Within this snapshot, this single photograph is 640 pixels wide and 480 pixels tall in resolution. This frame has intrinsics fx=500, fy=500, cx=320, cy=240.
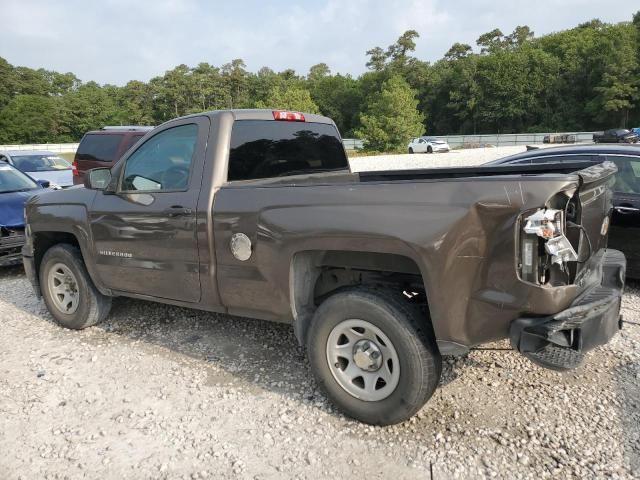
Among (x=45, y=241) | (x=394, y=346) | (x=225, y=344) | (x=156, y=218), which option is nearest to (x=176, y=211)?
(x=156, y=218)

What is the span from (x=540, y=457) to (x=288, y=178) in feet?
8.54

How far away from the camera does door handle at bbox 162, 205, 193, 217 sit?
12.0 feet

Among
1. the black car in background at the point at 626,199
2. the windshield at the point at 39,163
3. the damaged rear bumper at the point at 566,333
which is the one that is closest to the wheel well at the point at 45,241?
the damaged rear bumper at the point at 566,333

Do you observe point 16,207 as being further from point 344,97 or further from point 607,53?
point 344,97

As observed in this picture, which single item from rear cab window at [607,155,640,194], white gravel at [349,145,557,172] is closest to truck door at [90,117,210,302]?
rear cab window at [607,155,640,194]

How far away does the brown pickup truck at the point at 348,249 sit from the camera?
252 cm

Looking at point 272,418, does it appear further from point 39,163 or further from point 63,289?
point 39,163

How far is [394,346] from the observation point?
290 centimetres

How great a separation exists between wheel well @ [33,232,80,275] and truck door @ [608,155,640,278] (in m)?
5.56

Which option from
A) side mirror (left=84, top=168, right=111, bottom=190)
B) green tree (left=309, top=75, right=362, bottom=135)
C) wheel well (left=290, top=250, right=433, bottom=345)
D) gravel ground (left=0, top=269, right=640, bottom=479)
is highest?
green tree (left=309, top=75, right=362, bottom=135)

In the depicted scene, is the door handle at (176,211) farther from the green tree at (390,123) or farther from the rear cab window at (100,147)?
the green tree at (390,123)

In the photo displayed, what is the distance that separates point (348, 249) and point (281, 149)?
58.8 inches

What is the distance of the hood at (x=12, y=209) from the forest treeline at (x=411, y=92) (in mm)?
39943

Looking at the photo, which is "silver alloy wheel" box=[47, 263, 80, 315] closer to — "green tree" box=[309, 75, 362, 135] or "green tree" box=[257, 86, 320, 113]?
"green tree" box=[257, 86, 320, 113]
